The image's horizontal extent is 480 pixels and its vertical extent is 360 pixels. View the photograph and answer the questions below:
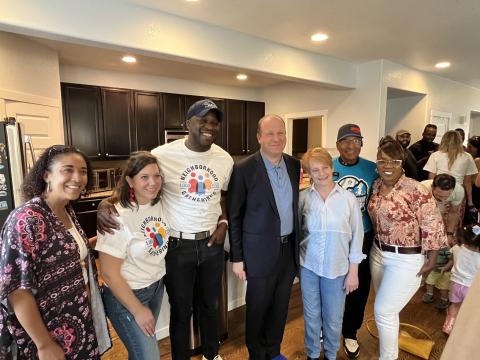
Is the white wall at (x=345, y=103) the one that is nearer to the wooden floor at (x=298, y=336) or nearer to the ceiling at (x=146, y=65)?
the ceiling at (x=146, y=65)

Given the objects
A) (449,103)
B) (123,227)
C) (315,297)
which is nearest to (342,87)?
(449,103)

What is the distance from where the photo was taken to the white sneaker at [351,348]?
203 centimetres

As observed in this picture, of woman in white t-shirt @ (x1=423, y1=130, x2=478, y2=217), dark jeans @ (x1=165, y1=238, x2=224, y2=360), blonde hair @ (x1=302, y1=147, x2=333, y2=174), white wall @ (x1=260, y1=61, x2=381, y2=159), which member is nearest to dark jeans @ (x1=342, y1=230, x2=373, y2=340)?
blonde hair @ (x1=302, y1=147, x2=333, y2=174)

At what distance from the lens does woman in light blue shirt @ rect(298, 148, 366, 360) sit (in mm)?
1680

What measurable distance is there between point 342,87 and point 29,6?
3.64m

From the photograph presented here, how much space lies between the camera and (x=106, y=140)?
14.1 feet

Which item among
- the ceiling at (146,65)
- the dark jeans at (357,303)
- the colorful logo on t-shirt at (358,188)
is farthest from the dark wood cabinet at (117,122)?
the dark jeans at (357,303)

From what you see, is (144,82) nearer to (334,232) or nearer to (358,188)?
(358,188)

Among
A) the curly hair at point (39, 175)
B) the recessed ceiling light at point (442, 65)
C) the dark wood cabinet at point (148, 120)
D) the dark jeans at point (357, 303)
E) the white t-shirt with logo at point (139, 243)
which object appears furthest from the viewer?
the dark wood cabinet at point (148, 120)

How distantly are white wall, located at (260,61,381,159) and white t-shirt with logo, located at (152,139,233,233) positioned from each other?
3.35 m

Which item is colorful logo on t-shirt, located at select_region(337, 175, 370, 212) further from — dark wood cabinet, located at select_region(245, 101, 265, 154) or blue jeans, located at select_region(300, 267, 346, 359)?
dark wood cabinet, located at select_region(245, 101, 265, 154)

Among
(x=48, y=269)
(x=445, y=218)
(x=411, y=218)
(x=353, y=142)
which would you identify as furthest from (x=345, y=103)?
(x=48, y=269)

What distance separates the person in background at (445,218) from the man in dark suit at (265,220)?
138 cm

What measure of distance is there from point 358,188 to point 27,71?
10.8 ft
